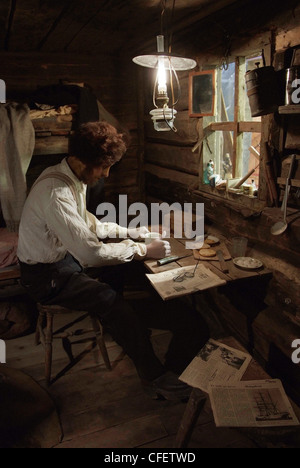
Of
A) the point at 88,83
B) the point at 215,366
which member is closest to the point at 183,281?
the point at 215,366

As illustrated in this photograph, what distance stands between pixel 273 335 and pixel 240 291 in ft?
2.01

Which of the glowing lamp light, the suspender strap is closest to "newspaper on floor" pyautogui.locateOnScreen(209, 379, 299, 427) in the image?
the suspender strap

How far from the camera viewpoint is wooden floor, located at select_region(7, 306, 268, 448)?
2998mm

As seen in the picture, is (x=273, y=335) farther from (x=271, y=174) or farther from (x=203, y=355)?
(x=271, y=174)

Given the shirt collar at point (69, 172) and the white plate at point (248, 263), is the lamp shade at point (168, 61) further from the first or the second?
the white plate at point (248, 263)

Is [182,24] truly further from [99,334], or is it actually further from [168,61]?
[99,334]

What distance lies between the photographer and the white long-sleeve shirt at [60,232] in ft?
10.5

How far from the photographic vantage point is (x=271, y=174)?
329 cm

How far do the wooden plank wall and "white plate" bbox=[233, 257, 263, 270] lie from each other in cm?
246

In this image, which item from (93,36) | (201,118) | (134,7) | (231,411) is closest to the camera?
(231,411)

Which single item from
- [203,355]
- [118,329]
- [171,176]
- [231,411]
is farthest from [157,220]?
[231,411]

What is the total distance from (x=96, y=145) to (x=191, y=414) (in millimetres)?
2370

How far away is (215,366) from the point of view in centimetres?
274

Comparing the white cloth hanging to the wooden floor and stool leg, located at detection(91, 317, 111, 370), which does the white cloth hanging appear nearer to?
the wooden floor
